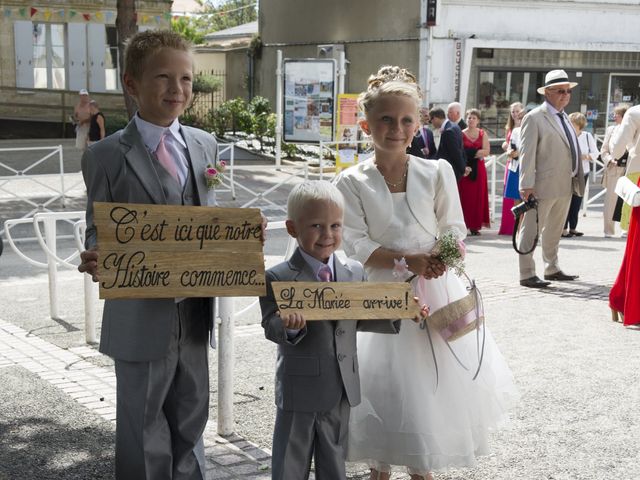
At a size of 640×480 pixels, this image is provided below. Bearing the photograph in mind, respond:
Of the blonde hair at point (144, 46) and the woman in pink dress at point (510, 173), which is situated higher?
the blonde hair at point (144, 46)

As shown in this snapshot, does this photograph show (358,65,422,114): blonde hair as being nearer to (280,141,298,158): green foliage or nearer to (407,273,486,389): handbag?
(407,273,486,389): handbag

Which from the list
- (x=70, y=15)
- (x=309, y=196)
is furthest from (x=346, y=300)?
(x=70, y=15)

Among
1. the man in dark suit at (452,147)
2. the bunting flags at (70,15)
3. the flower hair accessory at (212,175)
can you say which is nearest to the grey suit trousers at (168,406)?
the flower hair accessory at (212,175)

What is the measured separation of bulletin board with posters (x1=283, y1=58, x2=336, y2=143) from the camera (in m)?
19.9

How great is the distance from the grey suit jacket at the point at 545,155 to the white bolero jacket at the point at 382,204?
562cm

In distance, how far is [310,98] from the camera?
20000 mm

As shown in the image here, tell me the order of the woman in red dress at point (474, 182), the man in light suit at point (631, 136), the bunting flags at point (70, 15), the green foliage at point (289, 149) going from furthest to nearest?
the bunting flags at point (70, 15) < the green foliage at point (289, 149) < the woman in red dress at point (474, 182) < the man in light suit at point (631, 136)

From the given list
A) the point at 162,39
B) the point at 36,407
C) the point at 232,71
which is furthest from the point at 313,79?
the point at 232,71

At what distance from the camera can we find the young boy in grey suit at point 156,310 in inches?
146

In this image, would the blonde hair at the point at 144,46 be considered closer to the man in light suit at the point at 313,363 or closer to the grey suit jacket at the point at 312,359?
the man in light suit at the point at 313,363

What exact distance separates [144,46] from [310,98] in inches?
647

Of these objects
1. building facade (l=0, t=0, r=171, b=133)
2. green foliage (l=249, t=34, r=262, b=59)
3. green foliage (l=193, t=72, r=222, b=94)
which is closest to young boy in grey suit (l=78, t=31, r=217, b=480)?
building facade (l=0, t=0, r=171, b=133)

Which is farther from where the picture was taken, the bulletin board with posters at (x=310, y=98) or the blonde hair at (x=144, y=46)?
the bulletin board with posters at (x=310, y=98)

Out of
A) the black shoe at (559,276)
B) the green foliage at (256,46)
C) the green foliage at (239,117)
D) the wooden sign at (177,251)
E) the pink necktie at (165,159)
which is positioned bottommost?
the black shoe at (559,276)
